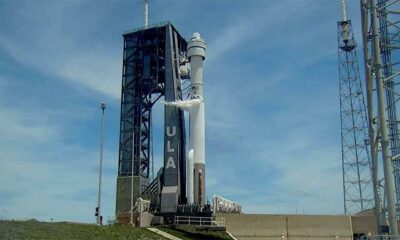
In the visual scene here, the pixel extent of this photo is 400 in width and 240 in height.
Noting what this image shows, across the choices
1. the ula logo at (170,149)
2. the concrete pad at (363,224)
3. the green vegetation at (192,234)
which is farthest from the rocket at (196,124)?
the concrete pad at (363,224)

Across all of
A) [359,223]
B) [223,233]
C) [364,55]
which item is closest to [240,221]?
[223,233]

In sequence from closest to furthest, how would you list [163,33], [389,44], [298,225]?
[389,44]
[298,225]
[163,33]

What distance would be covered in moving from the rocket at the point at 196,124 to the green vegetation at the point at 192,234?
992cm

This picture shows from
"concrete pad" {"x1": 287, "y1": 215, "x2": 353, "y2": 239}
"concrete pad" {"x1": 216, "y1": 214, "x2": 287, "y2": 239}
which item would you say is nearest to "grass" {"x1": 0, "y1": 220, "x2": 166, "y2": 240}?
"concrete pad" {"x1": 216, "y1": 214, "x2": 287, "y2": 239}

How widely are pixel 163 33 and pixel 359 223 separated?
3933 cm

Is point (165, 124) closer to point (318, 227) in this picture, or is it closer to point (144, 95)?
point (144, 95)

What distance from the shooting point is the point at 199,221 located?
62.8 m

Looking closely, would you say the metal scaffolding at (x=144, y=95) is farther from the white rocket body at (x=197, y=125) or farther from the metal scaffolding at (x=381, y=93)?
the metal scaffolding at (x=381, y=93)

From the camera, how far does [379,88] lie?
120 ft

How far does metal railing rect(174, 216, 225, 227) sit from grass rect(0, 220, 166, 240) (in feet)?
41.9

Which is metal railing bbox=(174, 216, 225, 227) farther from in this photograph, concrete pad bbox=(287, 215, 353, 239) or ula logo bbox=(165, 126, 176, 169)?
ula logo bbox=(165, 126, 176, 169)

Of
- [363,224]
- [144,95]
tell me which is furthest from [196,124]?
[363,224]

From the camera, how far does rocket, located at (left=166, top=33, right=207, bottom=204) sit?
6862 cm

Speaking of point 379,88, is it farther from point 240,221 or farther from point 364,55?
point 240,221
